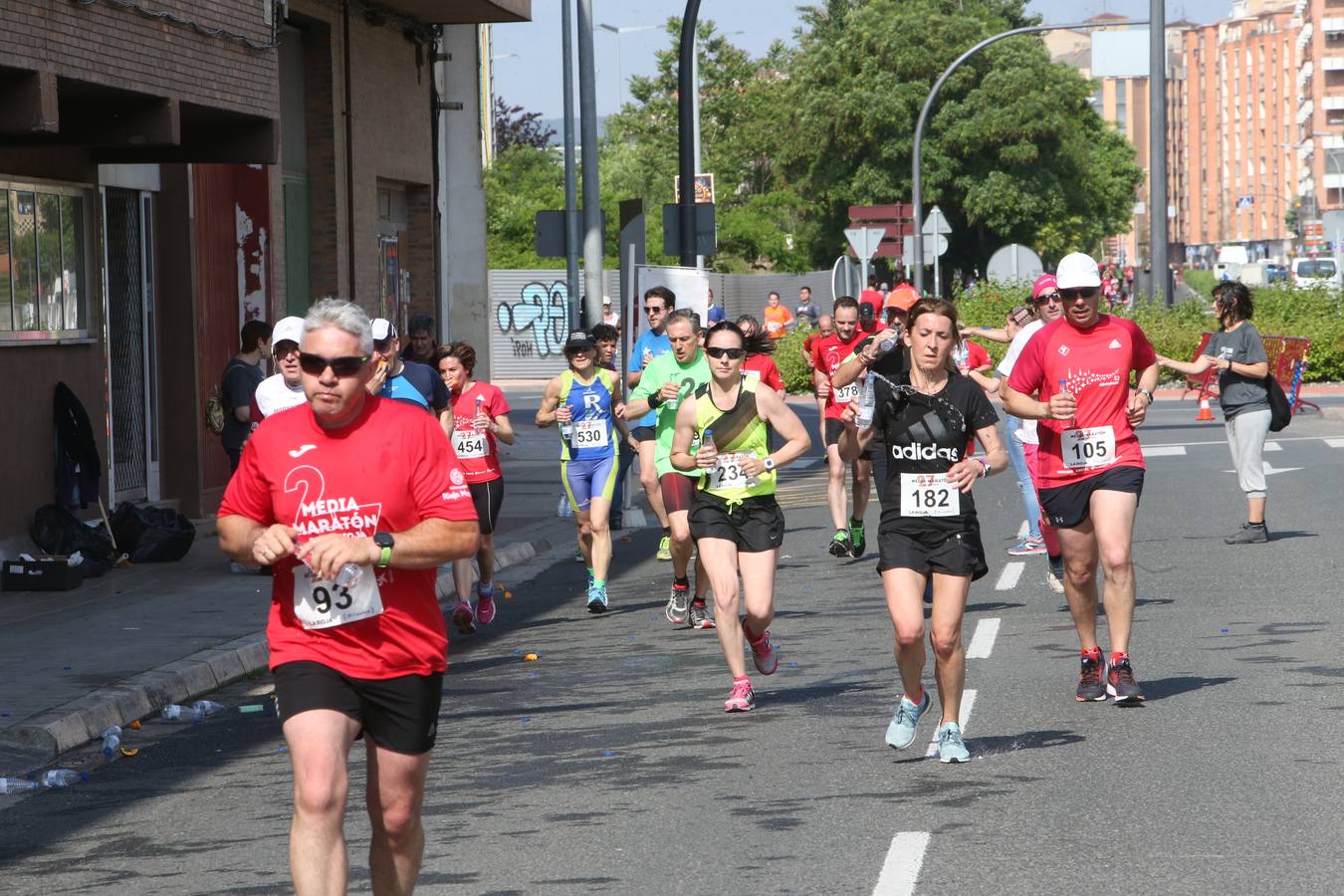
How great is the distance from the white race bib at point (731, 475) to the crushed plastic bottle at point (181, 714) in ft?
8.63

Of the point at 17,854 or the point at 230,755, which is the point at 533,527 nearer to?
the point at 230,755

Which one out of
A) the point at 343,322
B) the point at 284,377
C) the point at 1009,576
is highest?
the point at 343,322

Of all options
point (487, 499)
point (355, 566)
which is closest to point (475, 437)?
point (487, 499)

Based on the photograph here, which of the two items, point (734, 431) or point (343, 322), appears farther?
point (734, 431)

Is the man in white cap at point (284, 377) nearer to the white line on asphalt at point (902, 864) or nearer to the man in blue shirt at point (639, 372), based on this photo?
the man in blue shirt at point (639, 372)

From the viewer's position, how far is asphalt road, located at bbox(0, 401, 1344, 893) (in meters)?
6.12

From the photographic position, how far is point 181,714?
30.9ft

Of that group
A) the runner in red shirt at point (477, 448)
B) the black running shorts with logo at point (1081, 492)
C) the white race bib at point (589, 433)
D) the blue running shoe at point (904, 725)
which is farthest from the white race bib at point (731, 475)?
the white race bib at point (589, 433)

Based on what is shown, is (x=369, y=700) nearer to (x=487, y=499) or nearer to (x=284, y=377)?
(x=284, y=377)

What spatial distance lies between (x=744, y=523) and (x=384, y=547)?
176 inches

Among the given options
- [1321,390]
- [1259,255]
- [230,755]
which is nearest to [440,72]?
[1321,390]

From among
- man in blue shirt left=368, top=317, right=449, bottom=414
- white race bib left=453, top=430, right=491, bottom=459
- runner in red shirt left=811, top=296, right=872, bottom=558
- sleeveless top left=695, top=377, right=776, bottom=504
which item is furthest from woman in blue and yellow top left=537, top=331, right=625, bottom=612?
sleeveless top left=695, top=377, right=776, bottom=504

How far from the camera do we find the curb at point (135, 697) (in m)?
8.50

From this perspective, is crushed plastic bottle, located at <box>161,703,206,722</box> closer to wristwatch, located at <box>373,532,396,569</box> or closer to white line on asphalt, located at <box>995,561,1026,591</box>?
wristwatch, located at <box>373,532,396,569</box>
